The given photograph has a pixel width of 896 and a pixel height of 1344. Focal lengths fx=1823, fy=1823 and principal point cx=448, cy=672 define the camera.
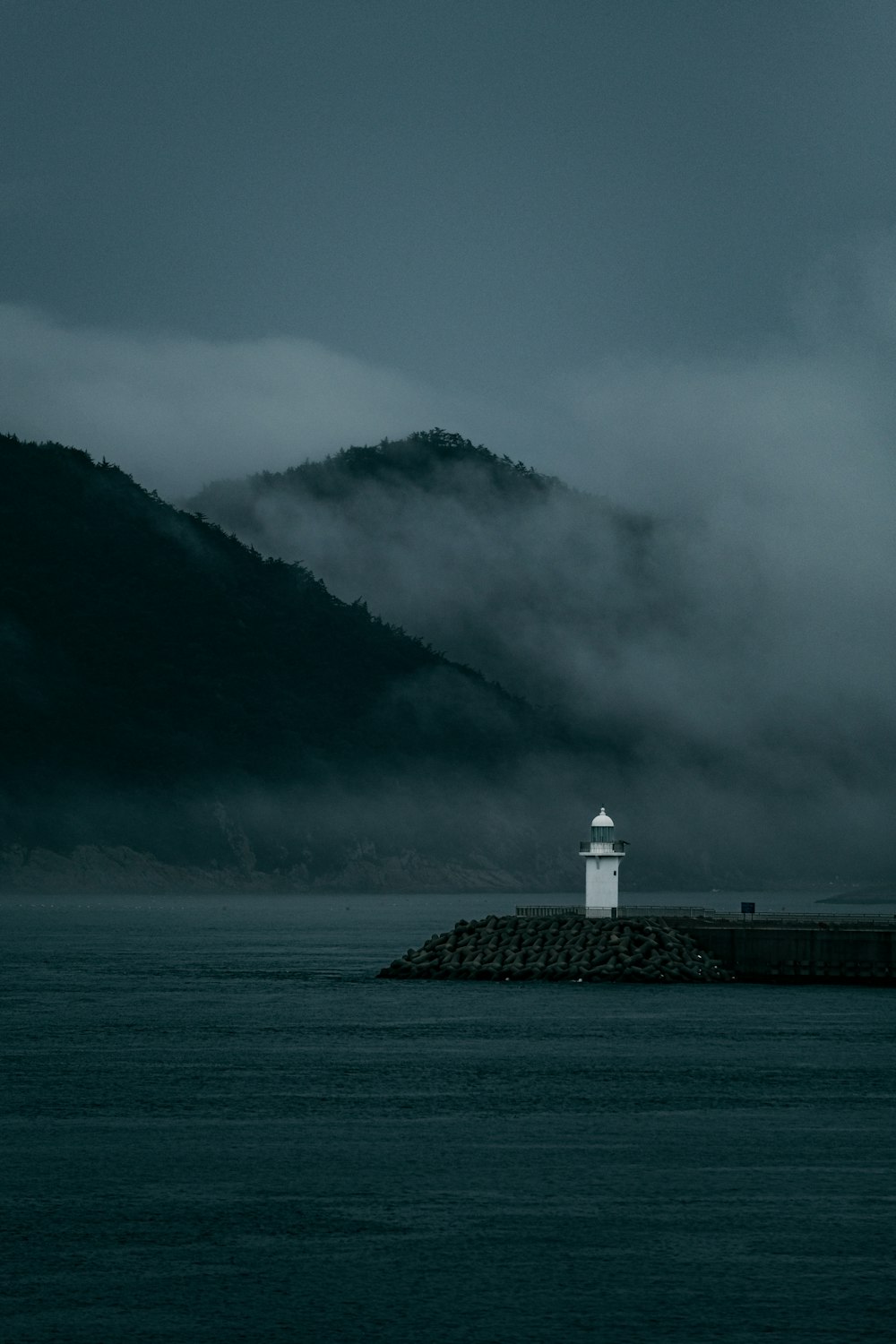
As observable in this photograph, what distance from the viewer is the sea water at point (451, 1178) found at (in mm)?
27875

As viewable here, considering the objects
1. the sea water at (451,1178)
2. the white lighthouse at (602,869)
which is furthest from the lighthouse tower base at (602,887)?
the sea water at (451,1178)

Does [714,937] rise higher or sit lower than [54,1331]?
higher

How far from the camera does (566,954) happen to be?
3799 inches

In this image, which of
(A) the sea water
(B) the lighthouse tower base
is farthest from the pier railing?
(A) the sea water

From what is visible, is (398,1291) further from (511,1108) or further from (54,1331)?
(511,1108)

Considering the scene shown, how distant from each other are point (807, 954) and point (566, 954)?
494 inches

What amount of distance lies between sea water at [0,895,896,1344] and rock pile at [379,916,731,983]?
15494 mm

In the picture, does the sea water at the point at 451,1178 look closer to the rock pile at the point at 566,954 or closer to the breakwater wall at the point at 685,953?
the rock pile at the point at 566,954

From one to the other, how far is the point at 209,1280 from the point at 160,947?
5090 inches

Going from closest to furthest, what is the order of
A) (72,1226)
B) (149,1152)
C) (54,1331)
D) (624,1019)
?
(54,1331) < (72,1226) < (149,1152) < (624,1019)

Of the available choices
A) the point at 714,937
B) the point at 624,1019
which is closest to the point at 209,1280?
the point at 624,1019

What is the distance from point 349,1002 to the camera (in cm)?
8744

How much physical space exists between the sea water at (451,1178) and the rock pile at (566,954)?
15.5 metres

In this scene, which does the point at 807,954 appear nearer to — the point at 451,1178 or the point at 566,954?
the point at 566,954
